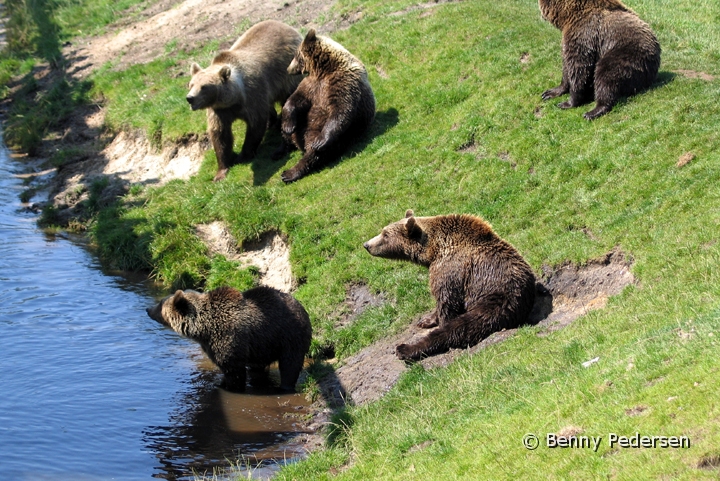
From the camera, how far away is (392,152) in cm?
1708

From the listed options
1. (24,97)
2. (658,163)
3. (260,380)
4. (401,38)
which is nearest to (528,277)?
(658,163)

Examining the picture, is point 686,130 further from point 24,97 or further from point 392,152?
point 24,97

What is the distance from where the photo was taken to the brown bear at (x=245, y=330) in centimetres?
1190

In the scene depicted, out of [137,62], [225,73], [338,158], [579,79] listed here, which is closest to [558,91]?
[579,79]

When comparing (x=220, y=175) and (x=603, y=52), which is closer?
(x=603, y=52)

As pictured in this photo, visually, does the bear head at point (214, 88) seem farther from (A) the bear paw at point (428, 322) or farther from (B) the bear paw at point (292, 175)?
Result: (A) the bear paw at point (428, 322)

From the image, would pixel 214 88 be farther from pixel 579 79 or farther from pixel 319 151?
pixel 579 79

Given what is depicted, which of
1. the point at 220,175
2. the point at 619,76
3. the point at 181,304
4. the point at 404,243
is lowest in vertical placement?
the point at 220,175

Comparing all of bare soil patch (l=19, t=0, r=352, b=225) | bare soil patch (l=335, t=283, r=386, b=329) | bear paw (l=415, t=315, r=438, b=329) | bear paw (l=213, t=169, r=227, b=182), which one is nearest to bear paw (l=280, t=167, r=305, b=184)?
bear paw (l=213, t=169, r=227, b=182)

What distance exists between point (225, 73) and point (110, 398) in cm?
893

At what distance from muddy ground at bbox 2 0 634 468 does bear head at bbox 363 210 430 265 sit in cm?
98

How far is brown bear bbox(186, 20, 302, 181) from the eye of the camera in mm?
18359

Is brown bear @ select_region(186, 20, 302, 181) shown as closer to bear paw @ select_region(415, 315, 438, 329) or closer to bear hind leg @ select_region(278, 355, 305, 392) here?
bear hind leg @ select_region(278, 355, 305, 392)

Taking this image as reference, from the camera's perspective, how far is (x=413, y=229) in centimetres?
1180
